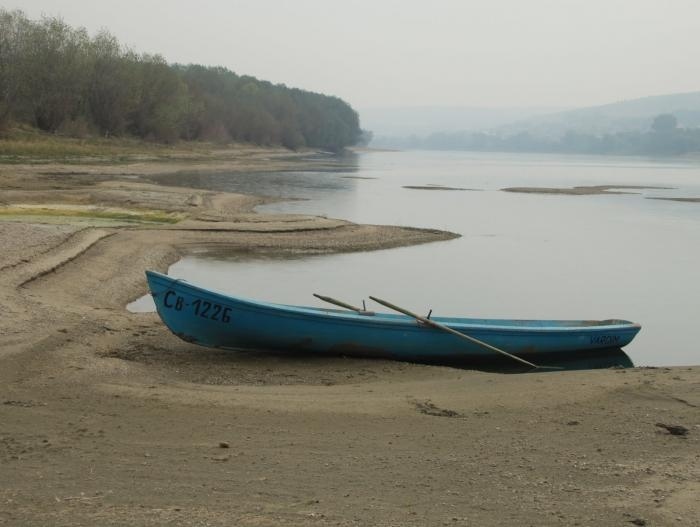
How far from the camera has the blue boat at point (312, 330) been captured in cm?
1130

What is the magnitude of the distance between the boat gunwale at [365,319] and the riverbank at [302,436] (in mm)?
650

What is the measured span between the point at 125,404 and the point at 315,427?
215 centimetres

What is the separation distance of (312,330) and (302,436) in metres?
3.72

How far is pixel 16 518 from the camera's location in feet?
18.3

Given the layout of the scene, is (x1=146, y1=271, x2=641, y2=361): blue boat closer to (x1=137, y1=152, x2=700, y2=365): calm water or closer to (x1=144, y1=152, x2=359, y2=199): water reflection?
(x1=137, y1=152, x2=700, y2=365): calm water

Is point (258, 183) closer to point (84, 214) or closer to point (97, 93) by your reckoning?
point (97, 93)

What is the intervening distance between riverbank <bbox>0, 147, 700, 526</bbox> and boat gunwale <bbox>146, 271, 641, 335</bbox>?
0.65 meters

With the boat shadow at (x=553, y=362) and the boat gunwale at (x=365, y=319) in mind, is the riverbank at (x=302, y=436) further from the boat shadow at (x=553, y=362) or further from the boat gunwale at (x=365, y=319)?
the boat shadow at (x=553, y=362)

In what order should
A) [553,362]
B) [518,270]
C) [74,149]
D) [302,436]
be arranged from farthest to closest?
1. [74,149]
2. [518,270]
3. [553,362]
4. [302,436]

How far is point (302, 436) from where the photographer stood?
8.00 meters

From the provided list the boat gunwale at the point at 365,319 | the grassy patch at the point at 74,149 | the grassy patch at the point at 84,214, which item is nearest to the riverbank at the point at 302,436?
the boat gunwale at the point at 365,319

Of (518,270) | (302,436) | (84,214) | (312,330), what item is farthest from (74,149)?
(302,436)

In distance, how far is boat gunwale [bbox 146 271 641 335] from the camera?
36.9 ft

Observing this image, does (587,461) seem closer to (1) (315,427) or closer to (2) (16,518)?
(1) (315,427)
